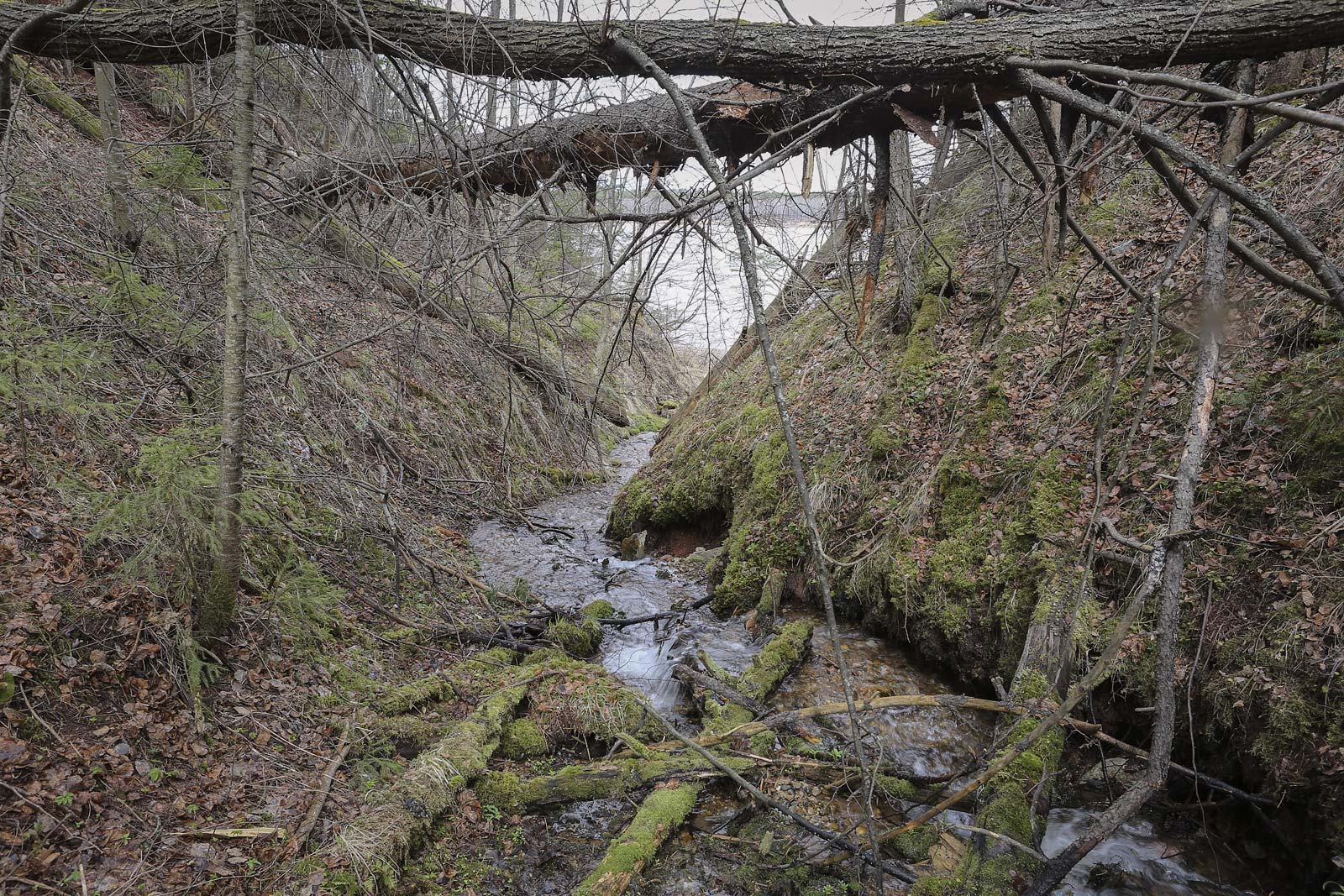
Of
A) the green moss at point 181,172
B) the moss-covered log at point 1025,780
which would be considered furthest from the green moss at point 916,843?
the green moss at point 181,172

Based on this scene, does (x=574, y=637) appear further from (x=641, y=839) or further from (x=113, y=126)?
(x=113, y=126)

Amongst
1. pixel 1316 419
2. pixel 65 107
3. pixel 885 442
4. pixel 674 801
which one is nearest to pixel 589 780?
pixel 674 801

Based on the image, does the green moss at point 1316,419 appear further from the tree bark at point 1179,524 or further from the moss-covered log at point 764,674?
the moss-covered log at point 764,674

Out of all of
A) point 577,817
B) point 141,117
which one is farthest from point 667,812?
point 141,117

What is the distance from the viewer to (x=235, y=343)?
3.29 m

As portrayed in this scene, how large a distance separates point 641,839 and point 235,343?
3283 millimetres

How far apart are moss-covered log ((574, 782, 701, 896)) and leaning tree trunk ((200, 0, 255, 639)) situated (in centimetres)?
246

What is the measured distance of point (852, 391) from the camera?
24.0ft

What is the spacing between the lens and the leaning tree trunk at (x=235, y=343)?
3195mm

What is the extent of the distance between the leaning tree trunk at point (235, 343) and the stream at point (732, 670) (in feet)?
7.47

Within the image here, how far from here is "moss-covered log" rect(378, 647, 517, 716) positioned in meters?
4.05

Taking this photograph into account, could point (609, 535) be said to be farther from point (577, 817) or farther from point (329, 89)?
point (329, 89)

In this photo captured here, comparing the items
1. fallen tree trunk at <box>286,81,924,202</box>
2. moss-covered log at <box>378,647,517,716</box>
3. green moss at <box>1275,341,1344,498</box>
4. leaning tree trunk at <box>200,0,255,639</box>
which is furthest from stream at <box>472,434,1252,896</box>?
fallen tree trunk at <box>286,81,924,202</box>

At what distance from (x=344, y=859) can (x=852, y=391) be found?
6239mm
